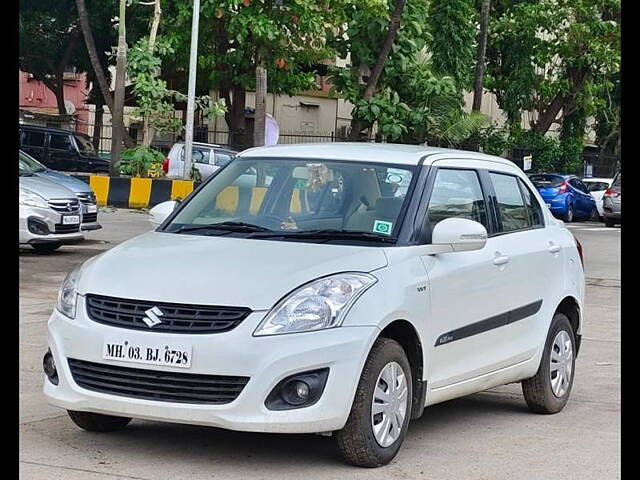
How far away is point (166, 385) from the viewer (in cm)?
544

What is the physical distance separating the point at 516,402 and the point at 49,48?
37.7m

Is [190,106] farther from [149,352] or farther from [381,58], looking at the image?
[149,352]

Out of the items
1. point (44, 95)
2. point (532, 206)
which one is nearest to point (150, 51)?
point (532, 206)

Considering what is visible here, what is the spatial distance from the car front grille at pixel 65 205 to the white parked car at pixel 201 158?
11.1 m

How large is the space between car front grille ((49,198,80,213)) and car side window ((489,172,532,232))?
8.55m

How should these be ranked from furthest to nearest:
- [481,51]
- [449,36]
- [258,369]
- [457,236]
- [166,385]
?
1. [481,51]
2. [449,36]
3. [457,236]
4. [166,385]
5. [258,369]

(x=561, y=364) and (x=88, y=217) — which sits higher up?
(x=88, y=217)

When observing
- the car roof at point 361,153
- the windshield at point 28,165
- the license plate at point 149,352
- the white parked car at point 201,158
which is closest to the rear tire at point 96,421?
the license plate at point 149,352

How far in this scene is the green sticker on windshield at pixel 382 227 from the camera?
20.7 feet

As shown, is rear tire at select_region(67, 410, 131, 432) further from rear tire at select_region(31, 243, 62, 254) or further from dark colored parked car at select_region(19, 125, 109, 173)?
dark colored parked car at select_region(19, 125, 109, 173)

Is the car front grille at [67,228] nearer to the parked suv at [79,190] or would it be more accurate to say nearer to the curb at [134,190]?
the parked suv at [79,190]

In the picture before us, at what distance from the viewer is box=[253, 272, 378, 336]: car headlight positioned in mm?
5422

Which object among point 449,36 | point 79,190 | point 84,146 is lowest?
point 79,190

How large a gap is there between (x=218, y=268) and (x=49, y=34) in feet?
128
